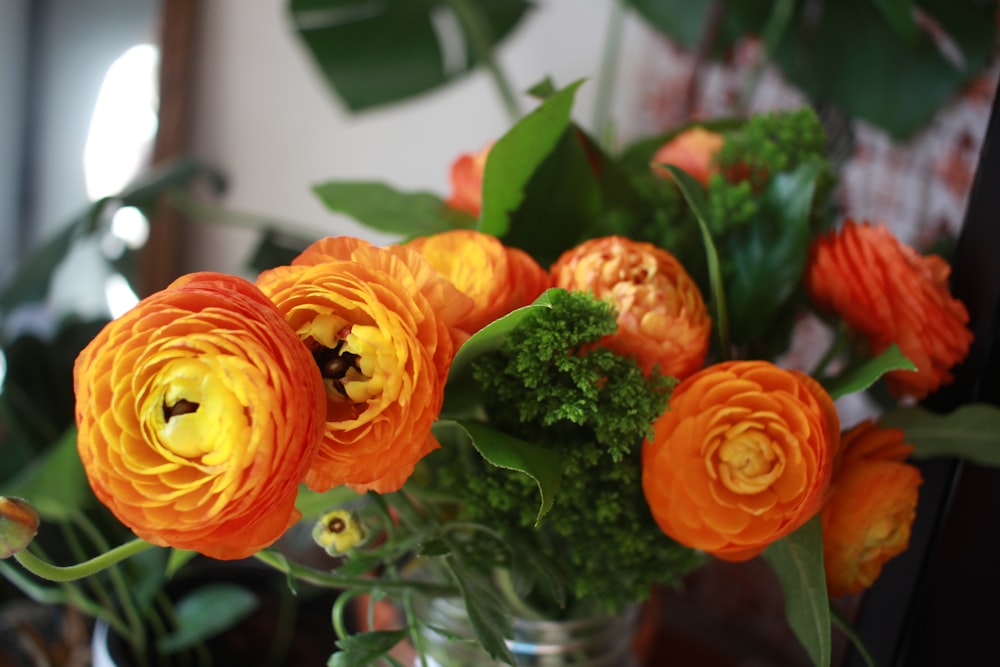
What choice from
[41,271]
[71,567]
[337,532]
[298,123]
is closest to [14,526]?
[71,567]

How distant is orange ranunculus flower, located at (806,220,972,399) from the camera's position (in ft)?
1.35

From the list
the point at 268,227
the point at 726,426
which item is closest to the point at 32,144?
the point at 268,227

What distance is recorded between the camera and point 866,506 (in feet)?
1.29

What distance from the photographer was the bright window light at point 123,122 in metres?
1.13

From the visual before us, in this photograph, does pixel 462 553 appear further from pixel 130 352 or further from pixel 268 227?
pixel 268 227

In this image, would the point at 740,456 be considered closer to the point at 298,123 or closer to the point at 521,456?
the point at 521,456

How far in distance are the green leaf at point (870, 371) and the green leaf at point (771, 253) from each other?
5 centimetres

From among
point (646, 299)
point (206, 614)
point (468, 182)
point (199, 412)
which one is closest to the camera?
point (199, 412)

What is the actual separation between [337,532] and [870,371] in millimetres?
266

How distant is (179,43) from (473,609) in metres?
1.02

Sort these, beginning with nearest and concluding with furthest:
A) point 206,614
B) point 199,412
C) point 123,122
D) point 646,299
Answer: point 199,412, point 646,299, point 206,614, point 123,122

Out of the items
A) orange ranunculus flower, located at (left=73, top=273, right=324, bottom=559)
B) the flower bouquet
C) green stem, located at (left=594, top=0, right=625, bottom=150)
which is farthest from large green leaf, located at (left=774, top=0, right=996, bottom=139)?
orange ranunculus flower, located at (left=73, top=273, right=324, bottom=559)

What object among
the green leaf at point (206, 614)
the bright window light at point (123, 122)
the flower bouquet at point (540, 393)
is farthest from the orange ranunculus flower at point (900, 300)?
the bright window light at point (123, 122)

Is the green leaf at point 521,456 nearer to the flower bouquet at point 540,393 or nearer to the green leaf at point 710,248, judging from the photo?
the flower bouquet at point 540,393
